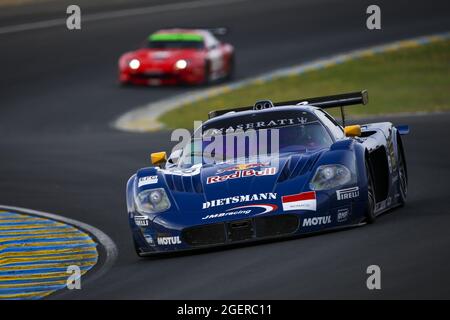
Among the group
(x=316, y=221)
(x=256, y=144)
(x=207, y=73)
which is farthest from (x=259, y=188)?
(x=207, y=73)

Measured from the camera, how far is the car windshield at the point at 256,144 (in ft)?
32.8

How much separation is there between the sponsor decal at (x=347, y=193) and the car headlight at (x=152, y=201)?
1341mm

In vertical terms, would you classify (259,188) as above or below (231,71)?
above

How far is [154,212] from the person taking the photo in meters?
9.17

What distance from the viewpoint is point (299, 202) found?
28.9 ft

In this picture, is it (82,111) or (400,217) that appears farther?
(82,111)

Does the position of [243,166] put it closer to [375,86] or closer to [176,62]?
[375,86]

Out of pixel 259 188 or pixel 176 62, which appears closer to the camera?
pixel 259 188

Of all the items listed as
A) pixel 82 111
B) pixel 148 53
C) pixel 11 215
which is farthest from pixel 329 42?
pixel 11 215

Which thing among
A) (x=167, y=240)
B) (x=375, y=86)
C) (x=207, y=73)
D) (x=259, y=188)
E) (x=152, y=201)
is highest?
(x=259, y=188)

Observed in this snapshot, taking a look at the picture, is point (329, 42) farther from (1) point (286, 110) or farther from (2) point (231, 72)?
(1) point (286, 110)

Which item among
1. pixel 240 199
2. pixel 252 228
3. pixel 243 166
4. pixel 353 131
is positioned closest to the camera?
pixel 252 228

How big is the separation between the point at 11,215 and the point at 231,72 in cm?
1509

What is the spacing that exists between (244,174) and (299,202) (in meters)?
0.60
